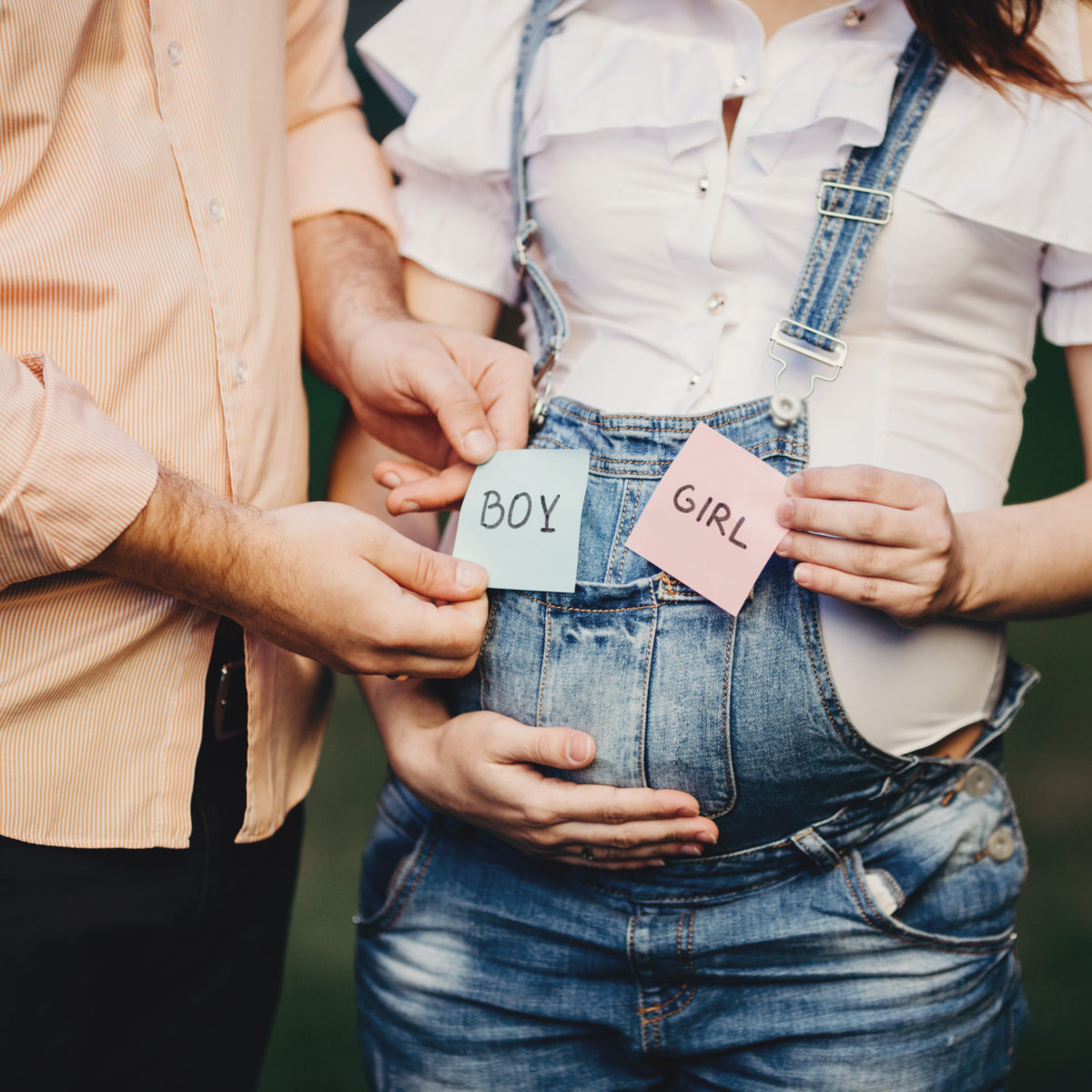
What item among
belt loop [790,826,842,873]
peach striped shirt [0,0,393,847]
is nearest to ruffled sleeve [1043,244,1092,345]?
belt loop [790,826,842,873]

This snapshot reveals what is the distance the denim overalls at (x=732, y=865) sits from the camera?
0.85m

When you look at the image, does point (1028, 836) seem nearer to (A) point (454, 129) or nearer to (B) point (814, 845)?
(B) point (814, 845)

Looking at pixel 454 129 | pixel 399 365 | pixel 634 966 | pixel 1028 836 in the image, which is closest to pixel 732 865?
pixel 634 966

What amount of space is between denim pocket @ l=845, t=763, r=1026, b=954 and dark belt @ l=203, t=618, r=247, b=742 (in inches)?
23.8

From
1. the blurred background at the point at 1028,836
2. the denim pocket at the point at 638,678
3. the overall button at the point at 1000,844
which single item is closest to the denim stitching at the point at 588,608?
the denim pocket at the point at 638,678

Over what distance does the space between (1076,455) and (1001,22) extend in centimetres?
171

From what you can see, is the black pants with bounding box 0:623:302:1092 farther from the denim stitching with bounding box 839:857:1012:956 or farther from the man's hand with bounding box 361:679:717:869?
the denim stitching with bounding box 839:857:1012:956

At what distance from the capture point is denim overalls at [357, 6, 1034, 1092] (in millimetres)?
853

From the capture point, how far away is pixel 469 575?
2.85 feet

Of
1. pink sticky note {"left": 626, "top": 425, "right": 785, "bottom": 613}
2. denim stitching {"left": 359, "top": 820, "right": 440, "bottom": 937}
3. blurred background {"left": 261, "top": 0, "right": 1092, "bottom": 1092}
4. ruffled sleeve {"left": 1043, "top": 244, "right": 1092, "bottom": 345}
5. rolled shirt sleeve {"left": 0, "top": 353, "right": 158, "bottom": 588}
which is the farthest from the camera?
blurred background {"left": 261, "top": 0, "right": 1092, "bottom": 1092}

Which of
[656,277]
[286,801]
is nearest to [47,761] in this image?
[286,801]

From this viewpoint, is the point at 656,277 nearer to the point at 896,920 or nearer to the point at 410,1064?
the point at 896,920

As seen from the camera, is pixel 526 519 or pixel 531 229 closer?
pixel 526 519

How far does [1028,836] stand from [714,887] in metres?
1.54
